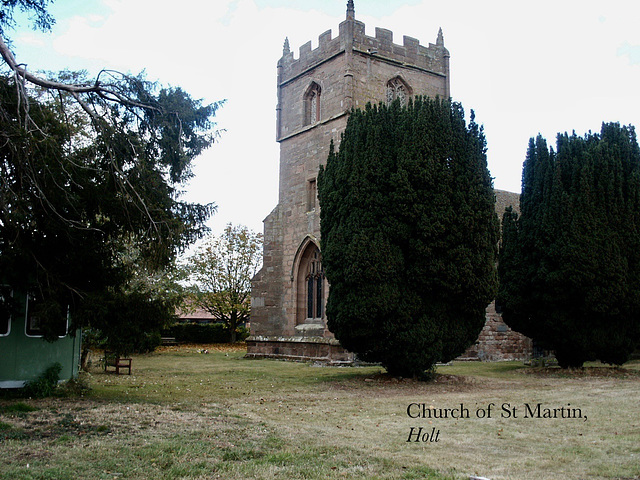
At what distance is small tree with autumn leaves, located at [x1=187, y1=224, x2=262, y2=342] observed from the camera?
109 ft

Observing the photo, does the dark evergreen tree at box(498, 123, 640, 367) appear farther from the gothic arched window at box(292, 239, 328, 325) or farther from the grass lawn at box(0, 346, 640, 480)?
the gothic arched window at box(292, 239, 328, 325)

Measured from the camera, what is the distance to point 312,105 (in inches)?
877

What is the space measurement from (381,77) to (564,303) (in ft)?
32.8

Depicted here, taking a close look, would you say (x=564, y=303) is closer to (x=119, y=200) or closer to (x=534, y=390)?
(x=534, y=390)

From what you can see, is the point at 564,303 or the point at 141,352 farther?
the point at 141,352

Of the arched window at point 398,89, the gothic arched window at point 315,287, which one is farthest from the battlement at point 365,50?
the gothic arched window at point 315,287

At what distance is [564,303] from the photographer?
15695 millimetres

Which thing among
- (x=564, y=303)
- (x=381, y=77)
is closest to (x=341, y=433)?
(x=564, y=303)

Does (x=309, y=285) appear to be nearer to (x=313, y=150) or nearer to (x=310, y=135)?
(x=313, y=150)

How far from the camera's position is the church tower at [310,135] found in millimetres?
20438

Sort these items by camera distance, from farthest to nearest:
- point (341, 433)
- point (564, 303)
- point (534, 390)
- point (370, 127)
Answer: point (564, 303) → point (370, 127) → point (534, 390) → point (341, 433)

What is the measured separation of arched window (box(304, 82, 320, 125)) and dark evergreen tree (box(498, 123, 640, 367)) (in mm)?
8406

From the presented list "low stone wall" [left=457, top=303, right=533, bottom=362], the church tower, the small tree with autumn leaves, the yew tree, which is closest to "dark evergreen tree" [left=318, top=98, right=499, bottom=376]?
the yew tree

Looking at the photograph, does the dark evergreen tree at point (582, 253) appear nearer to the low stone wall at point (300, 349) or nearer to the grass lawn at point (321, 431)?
the grass lawn at point (321, 431)
